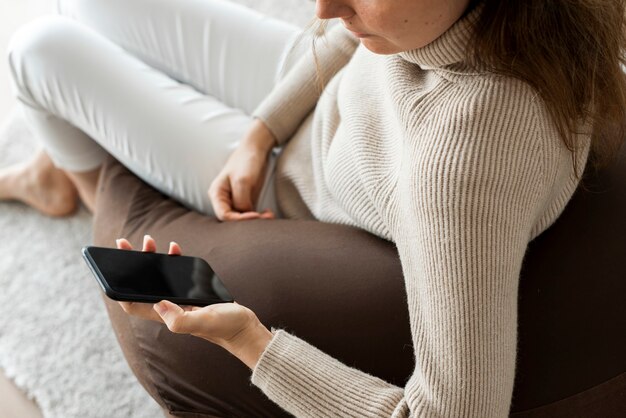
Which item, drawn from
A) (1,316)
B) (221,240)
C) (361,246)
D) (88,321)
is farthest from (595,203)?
(1,316)

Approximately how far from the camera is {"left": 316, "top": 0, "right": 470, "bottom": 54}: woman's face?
67 cm

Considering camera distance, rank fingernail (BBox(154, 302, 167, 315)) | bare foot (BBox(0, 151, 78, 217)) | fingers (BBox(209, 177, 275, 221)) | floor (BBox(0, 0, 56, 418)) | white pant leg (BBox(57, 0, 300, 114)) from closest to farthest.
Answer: fingernail (BBox(154, 302, 167, 315)) → fingers (BBox(209, 177, 275, 221)) → white pant leg (BBox(57, 0, 300, 114)) → bare foot (BBox(0, 151, 78, 217)) → floor (BBox(0, 0, 56, 418))

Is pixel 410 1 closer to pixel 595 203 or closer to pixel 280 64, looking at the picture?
pixel 595 203

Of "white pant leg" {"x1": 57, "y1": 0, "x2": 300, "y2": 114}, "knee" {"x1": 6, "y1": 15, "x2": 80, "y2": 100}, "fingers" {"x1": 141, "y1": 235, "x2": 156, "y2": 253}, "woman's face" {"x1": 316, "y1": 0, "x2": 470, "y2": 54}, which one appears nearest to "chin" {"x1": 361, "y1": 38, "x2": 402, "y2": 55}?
→ "woman's face" {"x1": 316, "y1": 0, "x2": 470, "y2": 54}

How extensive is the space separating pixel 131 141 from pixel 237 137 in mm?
163

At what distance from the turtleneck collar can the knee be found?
0.64 m

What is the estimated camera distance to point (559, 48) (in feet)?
2.29

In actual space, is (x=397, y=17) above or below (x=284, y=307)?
above

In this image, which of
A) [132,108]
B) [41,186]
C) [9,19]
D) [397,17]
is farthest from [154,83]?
[9,19]

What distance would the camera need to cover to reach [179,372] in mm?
945

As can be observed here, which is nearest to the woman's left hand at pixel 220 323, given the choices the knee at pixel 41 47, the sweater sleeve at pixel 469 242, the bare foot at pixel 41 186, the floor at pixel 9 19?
the sweater sleeve at pixel 469 242

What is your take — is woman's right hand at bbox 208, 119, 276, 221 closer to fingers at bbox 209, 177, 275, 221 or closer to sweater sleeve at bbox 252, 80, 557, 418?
fingers at bbox 209, 177, 275, 221

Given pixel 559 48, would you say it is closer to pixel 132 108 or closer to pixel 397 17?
pixel 397 17

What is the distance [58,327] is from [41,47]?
0.53 m
